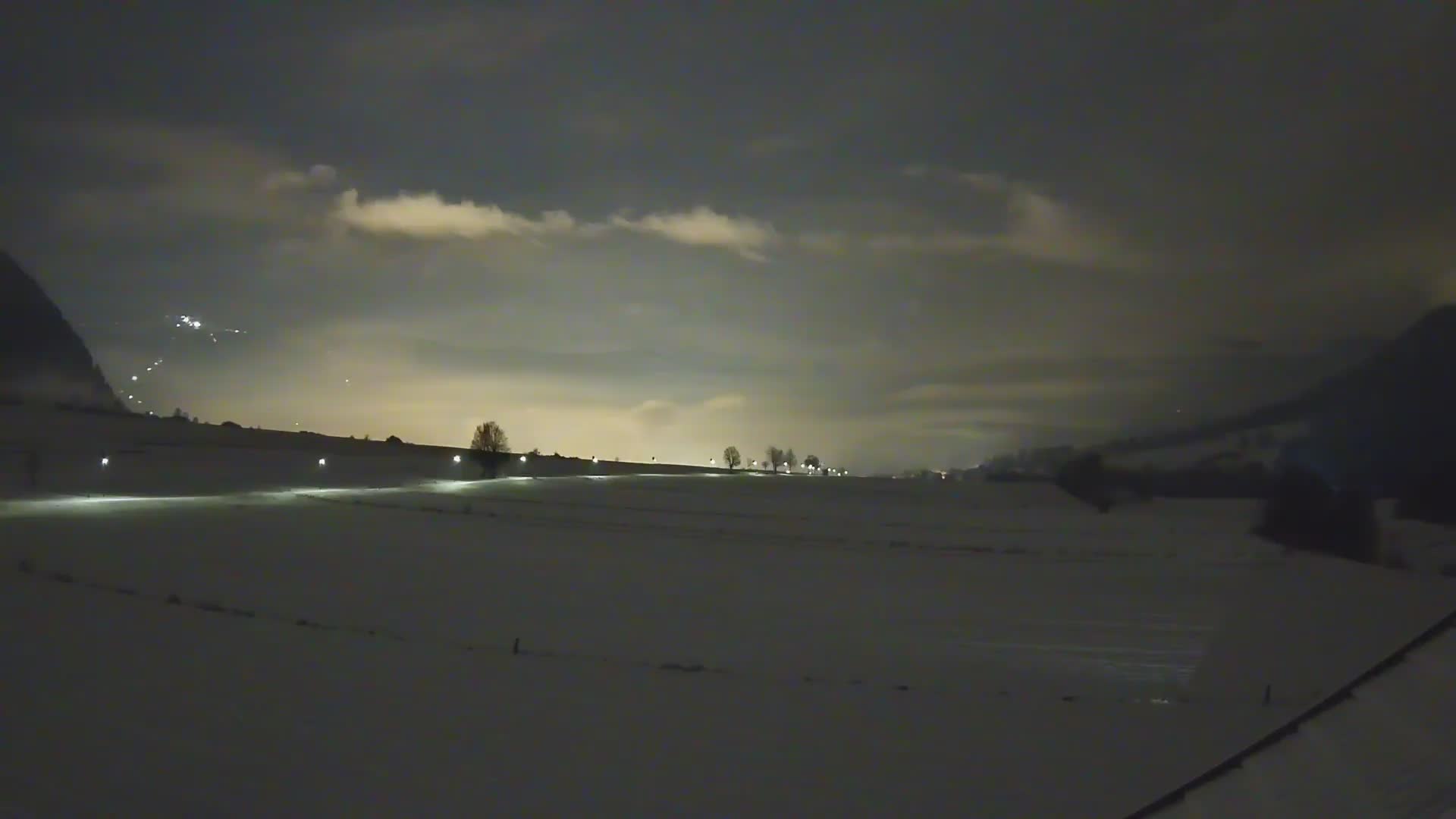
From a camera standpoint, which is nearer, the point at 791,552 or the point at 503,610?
the point at 503,610

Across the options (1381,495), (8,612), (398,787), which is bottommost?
(398,787)

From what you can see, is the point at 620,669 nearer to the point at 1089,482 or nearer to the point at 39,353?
the point at 1089,482

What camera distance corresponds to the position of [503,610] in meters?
13.3

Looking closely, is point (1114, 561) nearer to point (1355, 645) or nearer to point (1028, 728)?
point (1355, 645)

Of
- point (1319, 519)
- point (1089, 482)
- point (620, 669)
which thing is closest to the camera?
point (620, 669)

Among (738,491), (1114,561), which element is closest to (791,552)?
(1114,561)

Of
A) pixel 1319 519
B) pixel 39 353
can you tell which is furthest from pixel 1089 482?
pixel 39 353

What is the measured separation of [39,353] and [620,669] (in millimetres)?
85752

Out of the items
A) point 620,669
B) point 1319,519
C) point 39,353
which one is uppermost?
point 39,353

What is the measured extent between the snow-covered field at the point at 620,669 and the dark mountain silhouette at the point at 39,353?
211ft

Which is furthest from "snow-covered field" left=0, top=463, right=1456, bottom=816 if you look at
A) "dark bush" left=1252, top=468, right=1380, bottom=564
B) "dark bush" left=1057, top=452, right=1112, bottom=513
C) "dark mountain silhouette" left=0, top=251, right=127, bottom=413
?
"dark mountain silhouette" left=0, top=251, right=127, bottom=413

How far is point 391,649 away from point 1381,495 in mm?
22945

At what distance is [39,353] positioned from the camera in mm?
78375

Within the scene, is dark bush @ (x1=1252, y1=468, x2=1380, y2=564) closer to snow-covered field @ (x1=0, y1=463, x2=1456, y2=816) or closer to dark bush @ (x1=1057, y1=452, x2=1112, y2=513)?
snow-covered field @ (x1=0, y1=463, x2=1456, y2=816)
